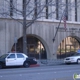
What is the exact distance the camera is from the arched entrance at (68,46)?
43.1 meters

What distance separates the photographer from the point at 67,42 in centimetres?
4416

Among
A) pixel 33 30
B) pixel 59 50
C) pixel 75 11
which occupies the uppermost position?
pixel 75 11

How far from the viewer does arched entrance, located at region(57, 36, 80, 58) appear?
4308 cm

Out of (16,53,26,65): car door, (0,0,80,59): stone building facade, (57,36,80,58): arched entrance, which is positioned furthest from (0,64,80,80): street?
(57,36,80,58): arched entrance

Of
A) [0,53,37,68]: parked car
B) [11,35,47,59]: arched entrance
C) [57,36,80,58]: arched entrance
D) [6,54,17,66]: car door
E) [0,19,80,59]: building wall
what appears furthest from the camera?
[57,36,80,58]: arched entrance

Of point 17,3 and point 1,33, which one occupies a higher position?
point 17,3

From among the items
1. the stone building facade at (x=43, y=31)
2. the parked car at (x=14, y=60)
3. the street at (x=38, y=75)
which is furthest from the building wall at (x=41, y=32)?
the street at (x=38, y=75)

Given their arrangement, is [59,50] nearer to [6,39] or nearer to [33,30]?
[33,30]

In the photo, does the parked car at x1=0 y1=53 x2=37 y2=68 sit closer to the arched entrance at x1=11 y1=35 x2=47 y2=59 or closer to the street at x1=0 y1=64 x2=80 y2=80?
the street at x1=0 y1=64 x2=80 y2=80

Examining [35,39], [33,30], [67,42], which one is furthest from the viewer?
[67,42]

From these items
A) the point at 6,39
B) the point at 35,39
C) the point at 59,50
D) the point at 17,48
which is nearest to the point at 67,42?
the point at 59,50

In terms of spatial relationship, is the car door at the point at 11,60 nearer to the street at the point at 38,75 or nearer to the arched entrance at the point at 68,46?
the street at the point at 38,75

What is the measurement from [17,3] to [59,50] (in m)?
10.3

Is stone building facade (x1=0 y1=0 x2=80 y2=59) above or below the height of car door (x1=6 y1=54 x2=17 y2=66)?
above
